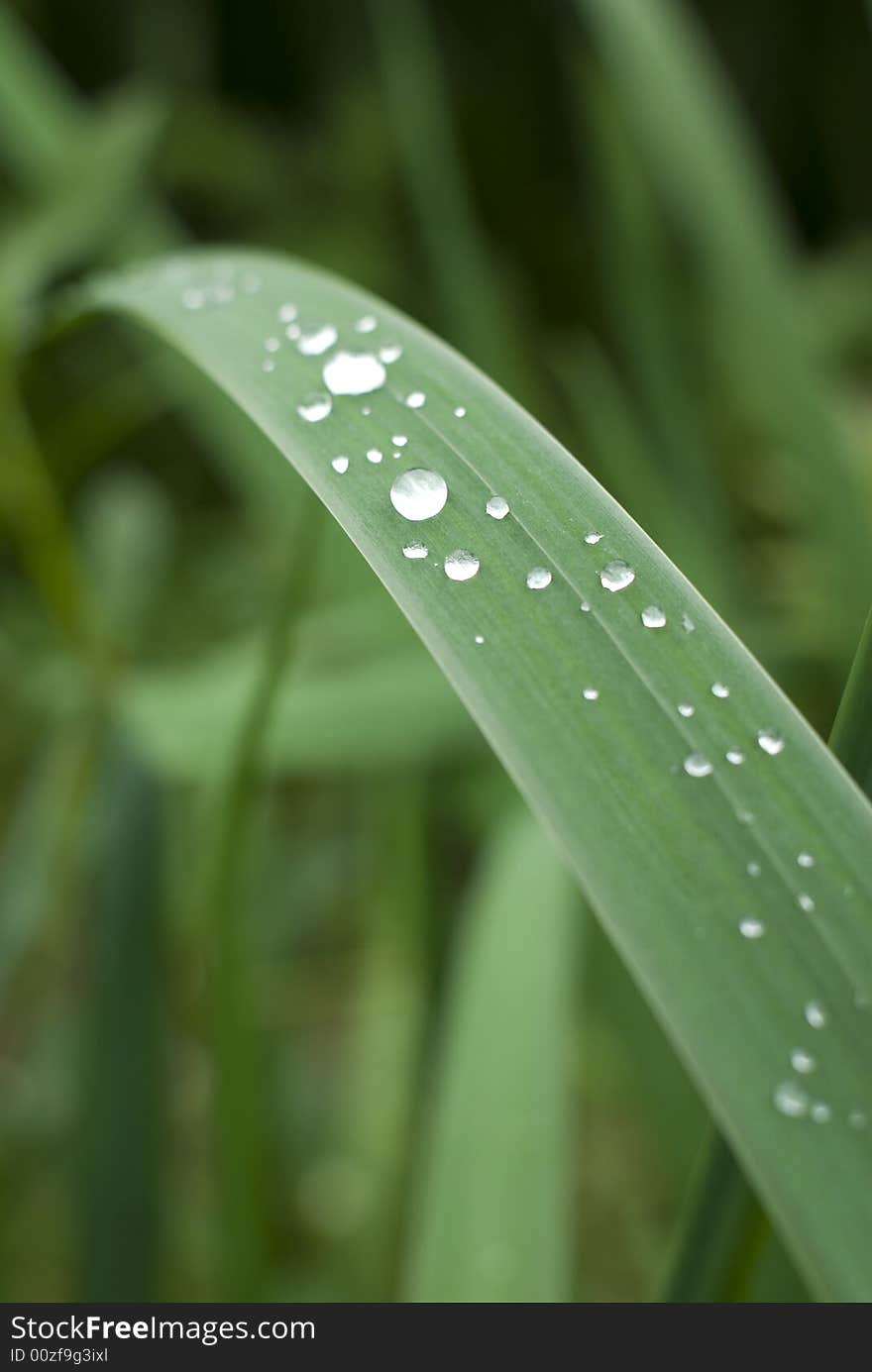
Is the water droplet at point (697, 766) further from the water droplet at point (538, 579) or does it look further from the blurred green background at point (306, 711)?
the blurred green background at point (306, 711)

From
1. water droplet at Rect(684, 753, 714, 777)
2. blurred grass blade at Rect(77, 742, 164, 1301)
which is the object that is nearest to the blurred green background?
blurred grass blade at Rect(77, 742, 164, 1301)

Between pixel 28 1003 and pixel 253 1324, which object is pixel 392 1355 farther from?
pixel 28 1003

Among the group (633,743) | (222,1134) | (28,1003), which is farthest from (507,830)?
(28,1003)

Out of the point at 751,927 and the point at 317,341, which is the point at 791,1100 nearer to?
the point at 751,927

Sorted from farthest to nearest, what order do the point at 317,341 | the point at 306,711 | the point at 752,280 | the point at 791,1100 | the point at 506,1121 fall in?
1. the point at 752,280
2. the point at 306,711
3. the point at 506,1121
4. the point at 317,341
5. the point at 791,1100

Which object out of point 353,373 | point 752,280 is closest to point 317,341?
point 353,373

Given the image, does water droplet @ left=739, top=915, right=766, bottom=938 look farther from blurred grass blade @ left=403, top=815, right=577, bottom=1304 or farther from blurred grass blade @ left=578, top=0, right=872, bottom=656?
blurred grass blade @ left=578, top=0, right=872, bottom=656
